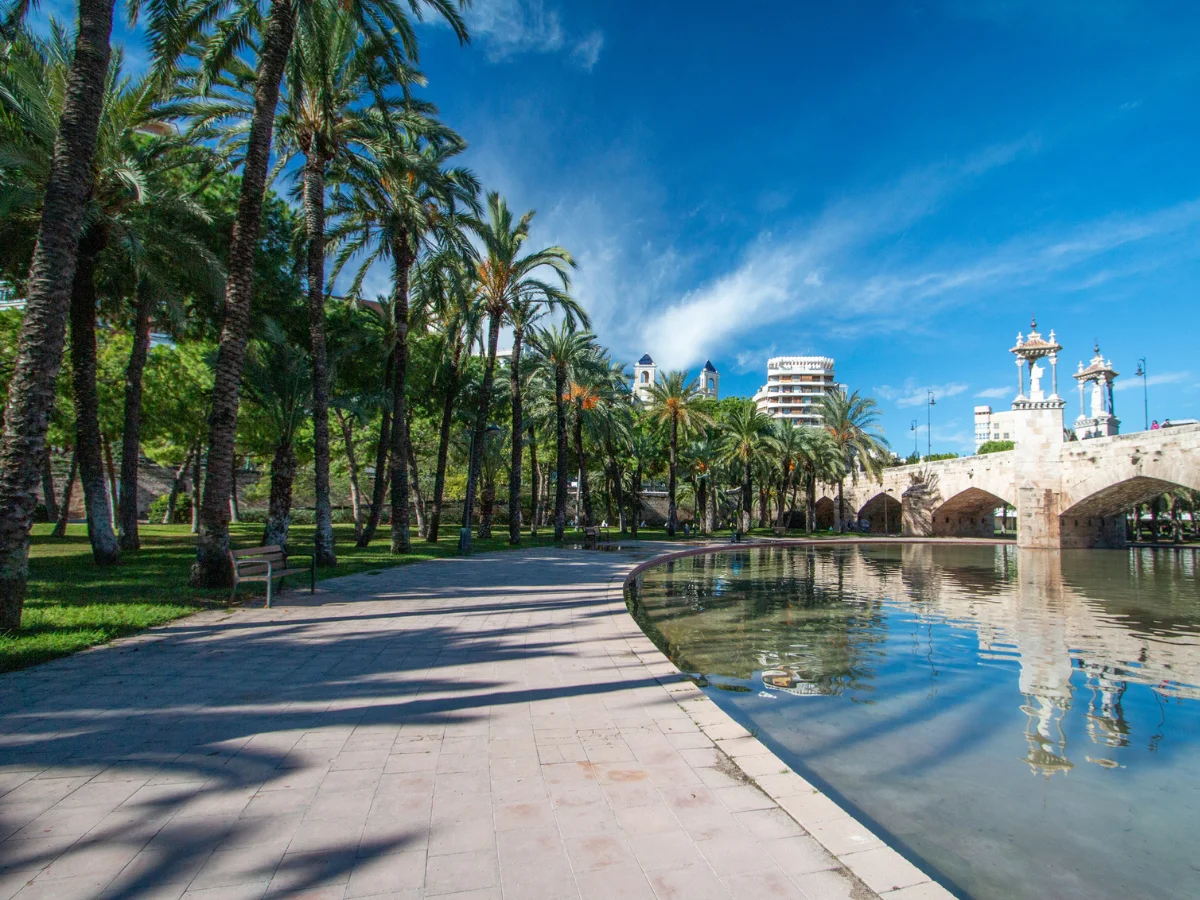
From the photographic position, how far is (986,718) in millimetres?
5988

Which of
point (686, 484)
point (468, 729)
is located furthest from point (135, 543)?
point (686, 484)

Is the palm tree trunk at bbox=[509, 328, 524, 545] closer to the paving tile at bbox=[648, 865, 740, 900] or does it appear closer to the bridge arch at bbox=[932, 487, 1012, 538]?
the paving tile at bbox=[648, 865, 740, 900]

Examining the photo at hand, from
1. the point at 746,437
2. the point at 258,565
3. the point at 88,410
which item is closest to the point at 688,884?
the point at 258,565

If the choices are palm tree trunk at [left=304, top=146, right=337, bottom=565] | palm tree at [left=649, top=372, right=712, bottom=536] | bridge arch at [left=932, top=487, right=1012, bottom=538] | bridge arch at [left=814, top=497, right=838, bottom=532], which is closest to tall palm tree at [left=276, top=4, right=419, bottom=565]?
palm tree trunk at [left=304, top=146, right=337, bottom=565]

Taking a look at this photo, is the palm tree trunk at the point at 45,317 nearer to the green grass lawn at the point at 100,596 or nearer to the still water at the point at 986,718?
the green grass lawn at the point at 100,596

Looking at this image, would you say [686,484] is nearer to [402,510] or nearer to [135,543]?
[402,510]

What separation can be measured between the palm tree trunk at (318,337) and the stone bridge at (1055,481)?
33.7 meters

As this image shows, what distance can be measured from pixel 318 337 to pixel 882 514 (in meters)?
60.2

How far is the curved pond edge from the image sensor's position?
270 cm

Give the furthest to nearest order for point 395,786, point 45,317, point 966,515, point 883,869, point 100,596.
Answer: point 966,515, point 100,596, point 45,317, point 395,786, point 883,869

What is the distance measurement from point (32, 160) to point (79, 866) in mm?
14594

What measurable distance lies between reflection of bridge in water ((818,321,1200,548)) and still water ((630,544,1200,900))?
65.6 feet

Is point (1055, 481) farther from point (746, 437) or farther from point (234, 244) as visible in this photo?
point (234, 244)

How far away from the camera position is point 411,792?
3496mm
